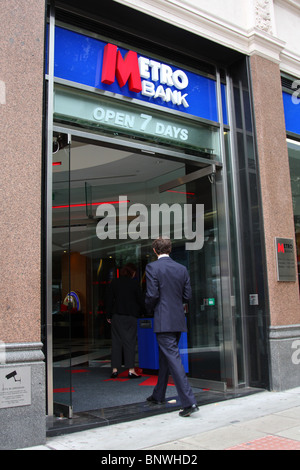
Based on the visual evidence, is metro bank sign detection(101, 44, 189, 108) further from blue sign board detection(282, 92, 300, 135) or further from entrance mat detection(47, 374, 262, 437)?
entrance mat detection(47, 374, 262, 437)

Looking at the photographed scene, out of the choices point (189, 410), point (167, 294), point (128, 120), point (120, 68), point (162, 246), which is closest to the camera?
point (189, 410)

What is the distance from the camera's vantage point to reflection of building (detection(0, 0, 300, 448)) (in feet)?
13.4

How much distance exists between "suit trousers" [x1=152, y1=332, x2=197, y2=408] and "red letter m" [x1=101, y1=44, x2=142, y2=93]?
9.87 feet

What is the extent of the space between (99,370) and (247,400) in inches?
148

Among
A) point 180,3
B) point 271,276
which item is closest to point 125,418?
point 271,276

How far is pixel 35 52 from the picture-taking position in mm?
4305

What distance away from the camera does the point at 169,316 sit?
A: 4742 mm

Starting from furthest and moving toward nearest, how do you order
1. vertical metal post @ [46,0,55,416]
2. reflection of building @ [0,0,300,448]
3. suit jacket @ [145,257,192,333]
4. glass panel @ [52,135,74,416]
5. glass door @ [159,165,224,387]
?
glass door @ [159,165,224,387] → suit jacket @ [145,257,192,333] → glass panel @ [52,135,74,416] → vertical metal post @ [46,0,55,416] → reflection of building @ [0,0,300,448]

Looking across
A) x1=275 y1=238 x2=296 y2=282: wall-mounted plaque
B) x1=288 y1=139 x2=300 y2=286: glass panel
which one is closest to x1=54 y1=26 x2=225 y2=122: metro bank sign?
x1=288 y1=139 x2=300 y2=286: glass panel

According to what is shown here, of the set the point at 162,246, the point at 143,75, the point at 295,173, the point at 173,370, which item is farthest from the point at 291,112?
the point at 173,370

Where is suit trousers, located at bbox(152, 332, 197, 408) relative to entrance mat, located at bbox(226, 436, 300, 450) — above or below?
above

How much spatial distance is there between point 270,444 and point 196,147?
13.2 ft

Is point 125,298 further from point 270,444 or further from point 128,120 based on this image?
point 270,444
